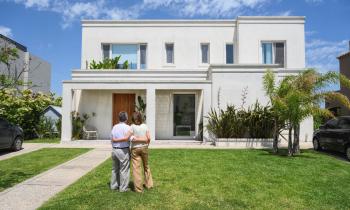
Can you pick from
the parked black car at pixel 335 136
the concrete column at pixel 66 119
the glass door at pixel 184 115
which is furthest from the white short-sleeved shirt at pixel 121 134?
the glass door at pixel 184 115

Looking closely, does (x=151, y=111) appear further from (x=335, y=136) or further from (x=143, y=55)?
(x=335, y=136)

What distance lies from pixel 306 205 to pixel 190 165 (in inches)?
186

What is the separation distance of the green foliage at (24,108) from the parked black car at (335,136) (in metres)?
15.8

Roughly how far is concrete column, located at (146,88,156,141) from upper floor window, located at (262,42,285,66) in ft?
26.3

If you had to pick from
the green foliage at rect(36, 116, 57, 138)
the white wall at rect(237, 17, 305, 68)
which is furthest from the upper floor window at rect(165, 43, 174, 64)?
the green foliage at rect(36, 116, 57, 138)

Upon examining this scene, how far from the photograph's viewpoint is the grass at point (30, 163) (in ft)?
30.0

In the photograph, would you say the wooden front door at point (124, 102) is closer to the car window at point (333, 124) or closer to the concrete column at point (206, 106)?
the concrete column at point (206, 106)

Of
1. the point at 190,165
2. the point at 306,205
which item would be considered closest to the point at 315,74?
the point at 190,165

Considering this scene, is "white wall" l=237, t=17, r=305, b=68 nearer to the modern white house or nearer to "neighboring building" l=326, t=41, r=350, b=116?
the modern white house

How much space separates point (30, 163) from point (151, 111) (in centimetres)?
717

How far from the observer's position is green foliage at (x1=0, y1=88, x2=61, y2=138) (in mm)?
19573

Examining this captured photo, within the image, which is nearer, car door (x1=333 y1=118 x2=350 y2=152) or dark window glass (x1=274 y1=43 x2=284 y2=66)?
car door (x1=333 y1=118 x2=350 y2=152)

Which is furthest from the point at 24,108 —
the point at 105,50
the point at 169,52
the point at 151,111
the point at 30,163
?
the point at 169,52

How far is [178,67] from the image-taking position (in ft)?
70.5
